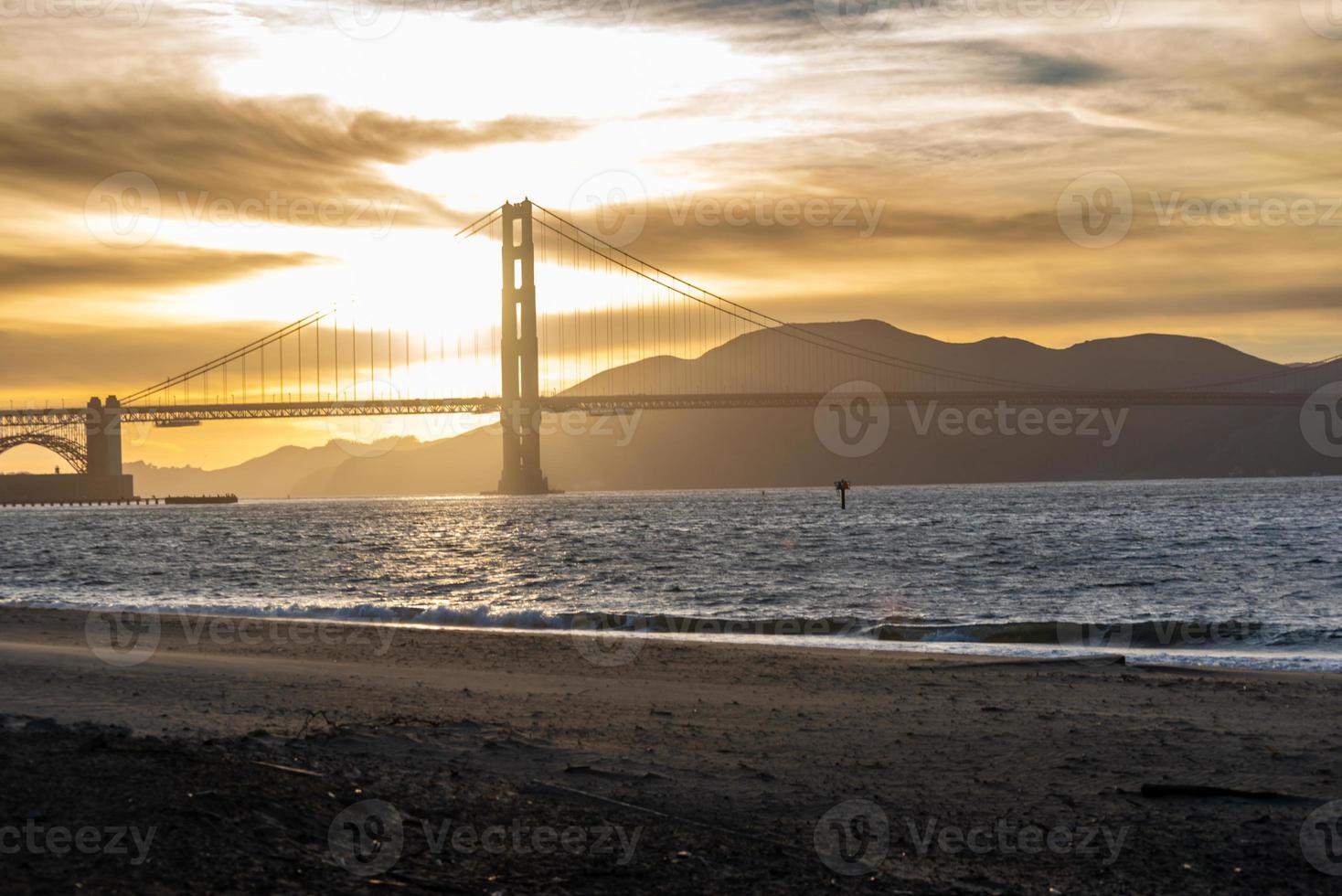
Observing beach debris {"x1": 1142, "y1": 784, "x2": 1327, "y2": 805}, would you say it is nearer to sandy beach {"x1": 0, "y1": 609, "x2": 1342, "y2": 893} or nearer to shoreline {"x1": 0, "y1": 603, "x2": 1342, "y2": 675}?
sandy beach {"x1": 0, "y1": 609, "x2": 1342, "y2": 893}

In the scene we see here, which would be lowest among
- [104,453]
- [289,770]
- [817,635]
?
[817,635]

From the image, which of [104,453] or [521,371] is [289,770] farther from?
[104,453]

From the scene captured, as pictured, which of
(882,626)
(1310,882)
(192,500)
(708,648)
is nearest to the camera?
(1310,882)

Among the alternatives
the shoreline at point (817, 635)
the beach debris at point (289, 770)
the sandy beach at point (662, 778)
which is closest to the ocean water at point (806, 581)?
the shoreline at point (817, 635)

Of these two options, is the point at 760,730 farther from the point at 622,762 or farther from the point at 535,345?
the point at 535,345

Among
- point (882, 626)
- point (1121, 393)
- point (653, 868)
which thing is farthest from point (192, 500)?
point (653, 868)

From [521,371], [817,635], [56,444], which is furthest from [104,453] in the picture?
[817,635]
